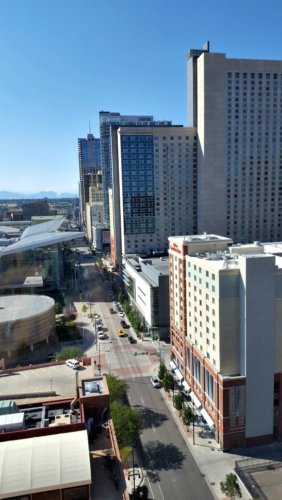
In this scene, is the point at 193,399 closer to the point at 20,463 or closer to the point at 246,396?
the point at 246,396

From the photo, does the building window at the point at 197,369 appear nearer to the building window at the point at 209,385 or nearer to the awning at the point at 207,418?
the building window at the point at 209,385

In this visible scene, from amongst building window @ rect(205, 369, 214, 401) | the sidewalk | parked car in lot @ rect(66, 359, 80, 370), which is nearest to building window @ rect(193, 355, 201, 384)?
building window @ rect(205, 369, 214, 401)

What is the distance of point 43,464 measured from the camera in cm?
2495

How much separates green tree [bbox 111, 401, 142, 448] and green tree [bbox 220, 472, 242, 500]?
11138 millimetres

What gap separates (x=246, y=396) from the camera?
44.5 meters

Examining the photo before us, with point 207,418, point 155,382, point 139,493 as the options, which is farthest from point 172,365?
point 139,493

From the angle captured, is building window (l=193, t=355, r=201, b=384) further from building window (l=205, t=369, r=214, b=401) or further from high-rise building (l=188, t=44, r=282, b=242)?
high-rise building (l=188, t=44, r=282, b=242)

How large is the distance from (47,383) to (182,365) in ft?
83.9

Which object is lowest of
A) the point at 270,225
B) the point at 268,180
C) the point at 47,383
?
the point at 47,383

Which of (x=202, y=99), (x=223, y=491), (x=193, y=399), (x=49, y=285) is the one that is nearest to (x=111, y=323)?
(x=49, y=285)

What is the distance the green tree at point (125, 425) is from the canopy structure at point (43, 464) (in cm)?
1725

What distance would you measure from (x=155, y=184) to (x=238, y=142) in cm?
2675

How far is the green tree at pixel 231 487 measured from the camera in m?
36.3

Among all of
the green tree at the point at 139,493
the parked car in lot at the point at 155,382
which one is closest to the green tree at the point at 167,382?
the parked car in lot at the point at 155,382
